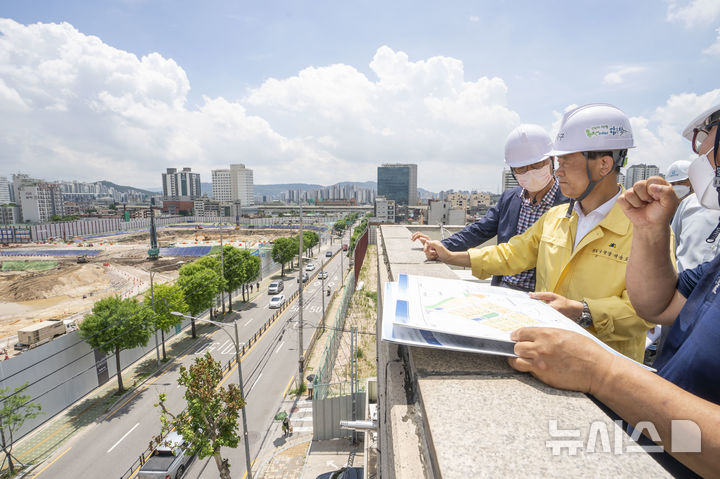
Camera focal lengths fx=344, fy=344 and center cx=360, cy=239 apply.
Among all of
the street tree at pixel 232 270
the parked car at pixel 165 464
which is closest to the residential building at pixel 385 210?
the street tree at pixel 232 270

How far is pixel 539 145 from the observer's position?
326 centimetres

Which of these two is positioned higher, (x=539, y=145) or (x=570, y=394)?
(x=539, y=145)

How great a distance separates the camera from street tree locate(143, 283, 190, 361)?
738 inches

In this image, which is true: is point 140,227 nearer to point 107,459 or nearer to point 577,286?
point 107,459

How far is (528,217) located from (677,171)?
2620 mm

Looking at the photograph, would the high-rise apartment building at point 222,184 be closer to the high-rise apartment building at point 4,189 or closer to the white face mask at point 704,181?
the high-rise apartment building at point 4,189

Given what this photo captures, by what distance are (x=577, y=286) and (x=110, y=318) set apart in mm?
19133

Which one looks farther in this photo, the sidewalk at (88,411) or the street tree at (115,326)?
the street tree at (115,326)

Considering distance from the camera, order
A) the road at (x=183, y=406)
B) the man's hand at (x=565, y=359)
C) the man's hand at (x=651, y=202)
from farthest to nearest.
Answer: the road at (x=183, y=406) → the man's hand at (x=651, y=202) → the man's hand at (x=565, y=359)

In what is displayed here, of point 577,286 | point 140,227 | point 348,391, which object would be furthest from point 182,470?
point 140,227

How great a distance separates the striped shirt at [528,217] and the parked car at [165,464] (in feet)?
40.7

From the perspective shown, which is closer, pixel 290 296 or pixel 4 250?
pixel 290 296

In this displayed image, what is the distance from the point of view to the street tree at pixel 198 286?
22609 millimetres

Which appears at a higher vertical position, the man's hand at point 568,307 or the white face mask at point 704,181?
the white face mask at point 704,181
